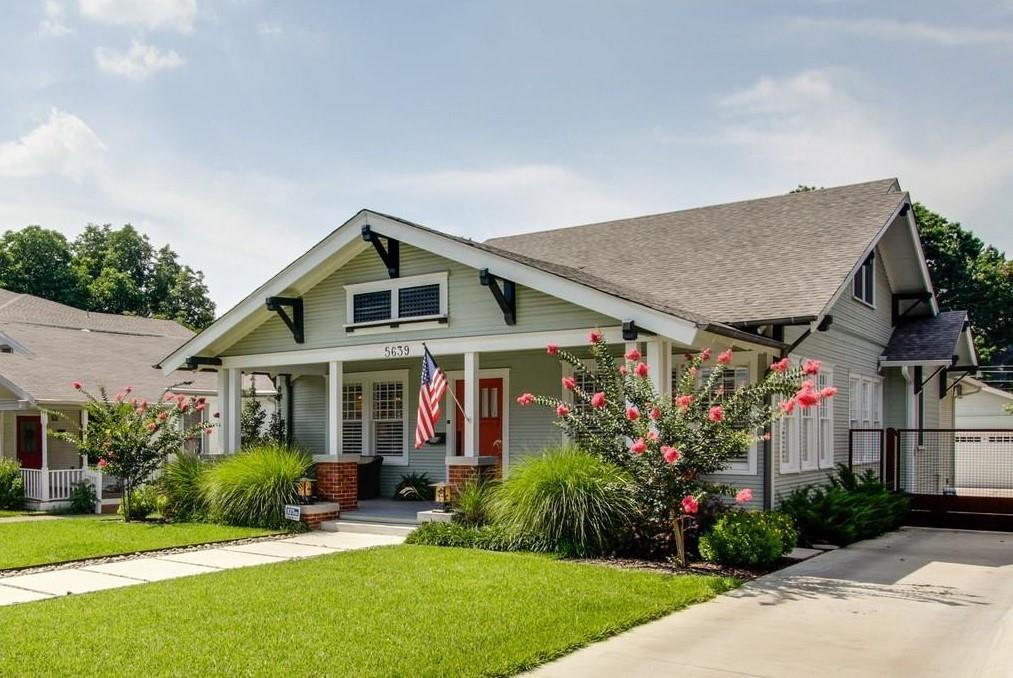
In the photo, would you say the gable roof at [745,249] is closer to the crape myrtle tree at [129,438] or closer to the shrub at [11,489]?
the crape myrtle tree at [129,438]

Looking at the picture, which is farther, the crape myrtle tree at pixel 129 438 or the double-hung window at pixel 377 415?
the double-hung window at pixel 377 415

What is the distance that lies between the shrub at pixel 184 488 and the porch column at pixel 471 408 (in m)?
4.82

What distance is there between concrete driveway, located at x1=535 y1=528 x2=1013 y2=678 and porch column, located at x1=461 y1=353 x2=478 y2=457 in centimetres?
483

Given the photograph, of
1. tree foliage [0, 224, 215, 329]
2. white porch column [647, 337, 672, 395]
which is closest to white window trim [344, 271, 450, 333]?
white porch column [647, 337, 672, 395]

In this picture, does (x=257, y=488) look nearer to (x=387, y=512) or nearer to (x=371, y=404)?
(x=387, y=512)

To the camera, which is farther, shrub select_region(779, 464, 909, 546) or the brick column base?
the brick column base

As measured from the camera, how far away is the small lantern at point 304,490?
45.4 feet

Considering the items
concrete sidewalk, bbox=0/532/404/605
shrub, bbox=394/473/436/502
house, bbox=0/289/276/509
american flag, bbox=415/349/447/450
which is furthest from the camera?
house, bbox=0/289/276/509

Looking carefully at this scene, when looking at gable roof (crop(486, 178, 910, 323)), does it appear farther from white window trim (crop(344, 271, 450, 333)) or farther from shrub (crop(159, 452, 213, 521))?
shrub (crop(159, 452, 213, 521))

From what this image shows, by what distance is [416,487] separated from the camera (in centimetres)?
1714

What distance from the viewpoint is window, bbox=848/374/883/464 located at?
16.3 metres

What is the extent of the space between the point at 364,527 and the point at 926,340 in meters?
11.7

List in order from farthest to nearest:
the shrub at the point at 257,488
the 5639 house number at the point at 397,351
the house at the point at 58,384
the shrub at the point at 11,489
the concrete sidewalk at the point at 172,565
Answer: the house at the point at 58,384 < the shrub at the point at 11,489 < the 5639 house number at the point at 397,351 < the shrub at the point at 257,488 < the concrete sidewalk at the point at 172,565

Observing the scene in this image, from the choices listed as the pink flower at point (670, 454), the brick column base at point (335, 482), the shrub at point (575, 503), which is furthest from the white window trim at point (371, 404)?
the pink flower at point (670, 454)
